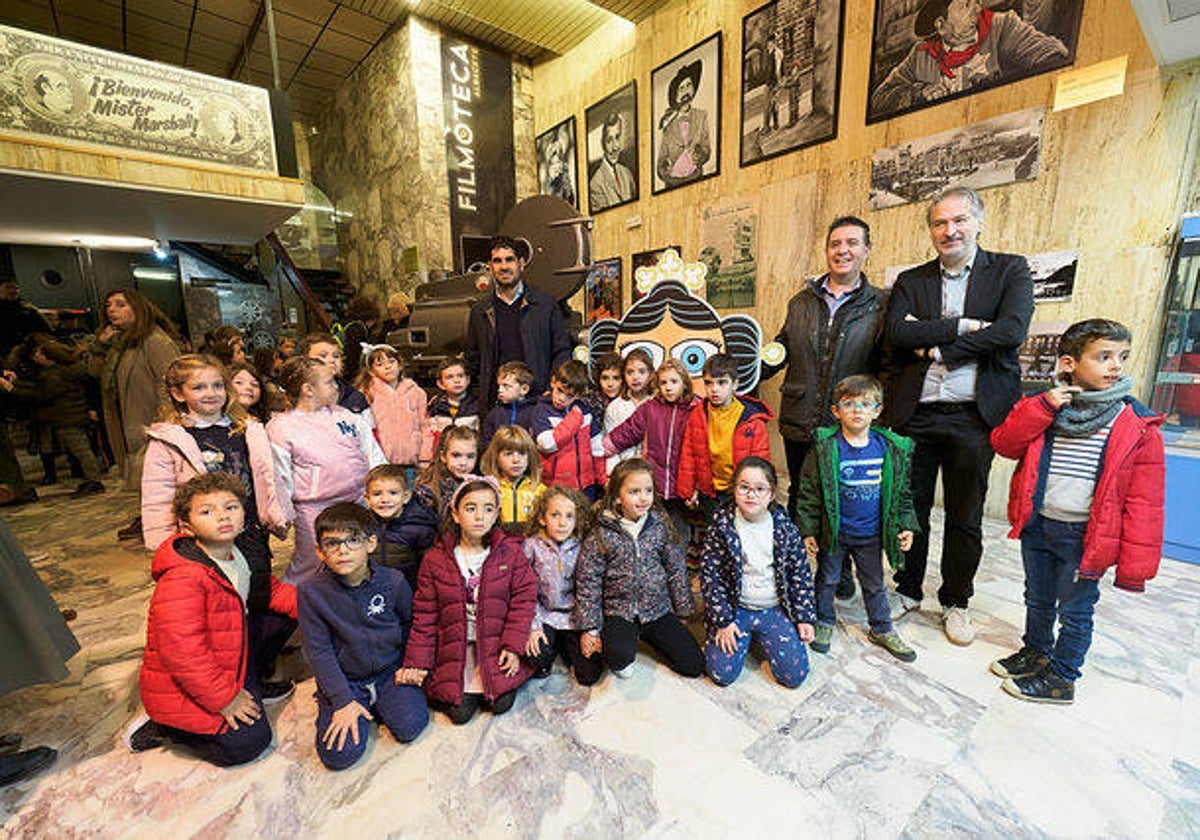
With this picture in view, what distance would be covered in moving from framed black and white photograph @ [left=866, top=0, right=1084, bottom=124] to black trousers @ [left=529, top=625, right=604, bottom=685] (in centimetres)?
445

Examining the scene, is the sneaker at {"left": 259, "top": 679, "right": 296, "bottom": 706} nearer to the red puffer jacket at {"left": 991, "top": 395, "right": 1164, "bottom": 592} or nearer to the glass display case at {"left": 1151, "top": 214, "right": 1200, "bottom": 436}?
the red puffer jacket at {"left": 991, "top": 395, "right": 1164, "bottom": 592}

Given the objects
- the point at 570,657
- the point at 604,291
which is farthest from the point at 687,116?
the point at 570,657

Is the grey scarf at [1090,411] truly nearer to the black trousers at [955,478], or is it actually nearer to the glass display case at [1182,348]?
the black trousers at [955,478]

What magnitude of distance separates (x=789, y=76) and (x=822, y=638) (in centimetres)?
474

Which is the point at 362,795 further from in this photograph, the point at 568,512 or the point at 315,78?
the point at 315,78

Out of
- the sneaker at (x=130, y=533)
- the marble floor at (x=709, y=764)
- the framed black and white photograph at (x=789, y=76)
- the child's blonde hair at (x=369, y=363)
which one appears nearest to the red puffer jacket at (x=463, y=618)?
the marble floor at (x=709, y=764)

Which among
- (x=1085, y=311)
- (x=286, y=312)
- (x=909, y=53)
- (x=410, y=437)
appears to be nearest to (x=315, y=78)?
(x=286, y=312)

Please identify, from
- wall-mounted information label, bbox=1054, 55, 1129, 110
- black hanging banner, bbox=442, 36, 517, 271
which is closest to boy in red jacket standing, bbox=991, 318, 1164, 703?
wall-mounted information label, bbox=1054, 55, 1129, 110

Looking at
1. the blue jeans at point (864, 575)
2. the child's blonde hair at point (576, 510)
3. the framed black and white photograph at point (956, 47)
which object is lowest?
the blue jeans at point (864, 575)

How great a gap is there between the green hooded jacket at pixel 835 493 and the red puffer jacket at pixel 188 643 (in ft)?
7.55

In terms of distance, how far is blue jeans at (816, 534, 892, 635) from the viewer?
7.05 feet

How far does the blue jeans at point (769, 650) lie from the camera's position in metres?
1.91

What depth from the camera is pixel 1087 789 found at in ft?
4.72

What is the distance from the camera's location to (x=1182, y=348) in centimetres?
281
